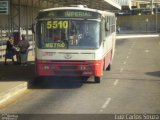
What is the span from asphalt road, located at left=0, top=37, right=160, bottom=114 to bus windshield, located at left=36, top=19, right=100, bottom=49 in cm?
151

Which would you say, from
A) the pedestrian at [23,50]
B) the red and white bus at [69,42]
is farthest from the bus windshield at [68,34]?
the pedestrian at [23,50]

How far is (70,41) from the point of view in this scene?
17562mm

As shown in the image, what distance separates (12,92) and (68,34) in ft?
11.4

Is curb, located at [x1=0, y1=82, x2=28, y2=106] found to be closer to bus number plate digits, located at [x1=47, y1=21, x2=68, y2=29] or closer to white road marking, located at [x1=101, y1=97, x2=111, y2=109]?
bus number plate digits, located at [x1=47, y1=21, x2=68, y2=29]

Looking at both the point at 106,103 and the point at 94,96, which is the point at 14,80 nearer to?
the point at 94,96

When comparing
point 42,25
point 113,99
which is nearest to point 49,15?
point 42,25

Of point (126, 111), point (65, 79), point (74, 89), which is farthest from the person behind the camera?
point (65, 79)

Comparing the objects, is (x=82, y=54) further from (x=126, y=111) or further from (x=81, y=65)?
(x=126, y=111)

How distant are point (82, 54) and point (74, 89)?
129cm

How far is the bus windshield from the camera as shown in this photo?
57.5 ft

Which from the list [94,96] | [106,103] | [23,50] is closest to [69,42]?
[94,96]

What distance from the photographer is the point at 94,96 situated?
1524 cm

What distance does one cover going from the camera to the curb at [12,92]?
558 inches

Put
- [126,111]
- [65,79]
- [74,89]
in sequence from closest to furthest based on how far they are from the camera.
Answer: [126,111]
[74,89]
[65,79]
